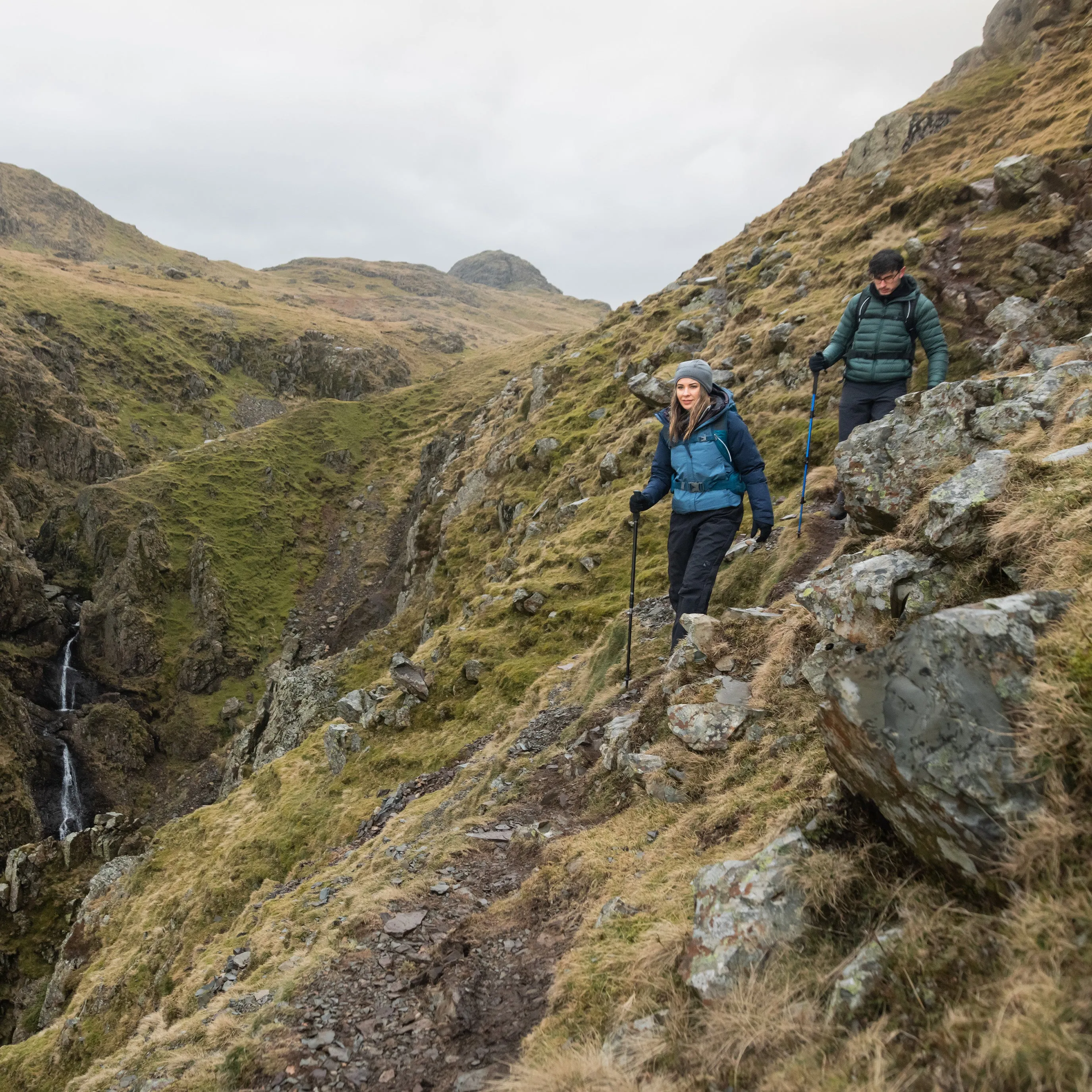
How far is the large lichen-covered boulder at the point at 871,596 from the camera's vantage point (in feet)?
19.3

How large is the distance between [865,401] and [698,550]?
5202 mm

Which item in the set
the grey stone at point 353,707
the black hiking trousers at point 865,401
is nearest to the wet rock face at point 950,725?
the black hiking trousers at point 865,401

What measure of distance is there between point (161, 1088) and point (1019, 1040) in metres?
8.69

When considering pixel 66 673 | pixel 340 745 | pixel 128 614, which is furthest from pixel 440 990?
pixel 66 673

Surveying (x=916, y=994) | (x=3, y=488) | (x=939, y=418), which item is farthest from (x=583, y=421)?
(x=3, y=488)

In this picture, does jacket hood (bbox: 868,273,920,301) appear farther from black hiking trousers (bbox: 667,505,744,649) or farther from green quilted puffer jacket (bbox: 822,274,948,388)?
black hiking trousers (bbox: 667,505,744,649)

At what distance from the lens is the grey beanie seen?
368 inches

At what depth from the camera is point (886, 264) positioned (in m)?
10.9

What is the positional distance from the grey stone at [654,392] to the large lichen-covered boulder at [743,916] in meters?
25.2

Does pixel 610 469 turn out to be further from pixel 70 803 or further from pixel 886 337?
pixel 70 803

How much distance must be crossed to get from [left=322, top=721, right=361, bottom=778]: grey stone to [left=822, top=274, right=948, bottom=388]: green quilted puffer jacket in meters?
17.1

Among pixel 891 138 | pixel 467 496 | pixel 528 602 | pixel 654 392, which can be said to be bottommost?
pixel 528 602

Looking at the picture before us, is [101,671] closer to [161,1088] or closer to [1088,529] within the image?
[161,1088]

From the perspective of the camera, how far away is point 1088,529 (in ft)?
14.7
